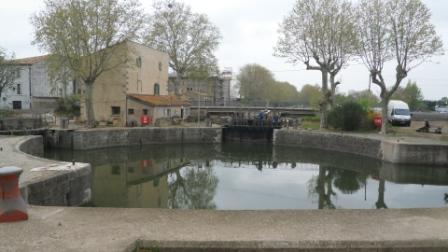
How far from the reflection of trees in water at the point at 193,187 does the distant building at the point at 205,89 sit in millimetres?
20724

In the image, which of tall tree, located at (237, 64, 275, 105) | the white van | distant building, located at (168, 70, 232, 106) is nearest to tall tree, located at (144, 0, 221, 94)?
distant building, located at (168, 70, 232, 106)

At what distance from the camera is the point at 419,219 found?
6.20 meters

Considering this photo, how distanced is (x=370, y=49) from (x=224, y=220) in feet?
70.7

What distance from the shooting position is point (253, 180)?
16297 mm

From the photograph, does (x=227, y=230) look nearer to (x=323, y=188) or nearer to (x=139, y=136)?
(x=323, y=188)

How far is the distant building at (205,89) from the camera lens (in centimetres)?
4512

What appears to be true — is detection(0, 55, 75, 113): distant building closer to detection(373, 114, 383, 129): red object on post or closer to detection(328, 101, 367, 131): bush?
detection(328, 101, 367, 131): bush

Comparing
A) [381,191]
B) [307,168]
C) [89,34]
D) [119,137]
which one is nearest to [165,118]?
[119,137]

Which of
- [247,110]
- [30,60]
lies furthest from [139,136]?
[30,60]

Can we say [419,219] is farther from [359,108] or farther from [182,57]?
[182,57]

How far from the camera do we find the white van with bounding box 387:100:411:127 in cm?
3056

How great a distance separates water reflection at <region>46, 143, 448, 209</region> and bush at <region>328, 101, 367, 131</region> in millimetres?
4069

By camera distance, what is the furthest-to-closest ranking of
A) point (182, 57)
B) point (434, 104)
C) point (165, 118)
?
point (434, 104) → point (182, 57) → point (165, 118)

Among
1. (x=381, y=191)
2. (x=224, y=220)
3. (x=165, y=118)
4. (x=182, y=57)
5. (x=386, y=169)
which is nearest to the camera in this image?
(x=224, y=220)
